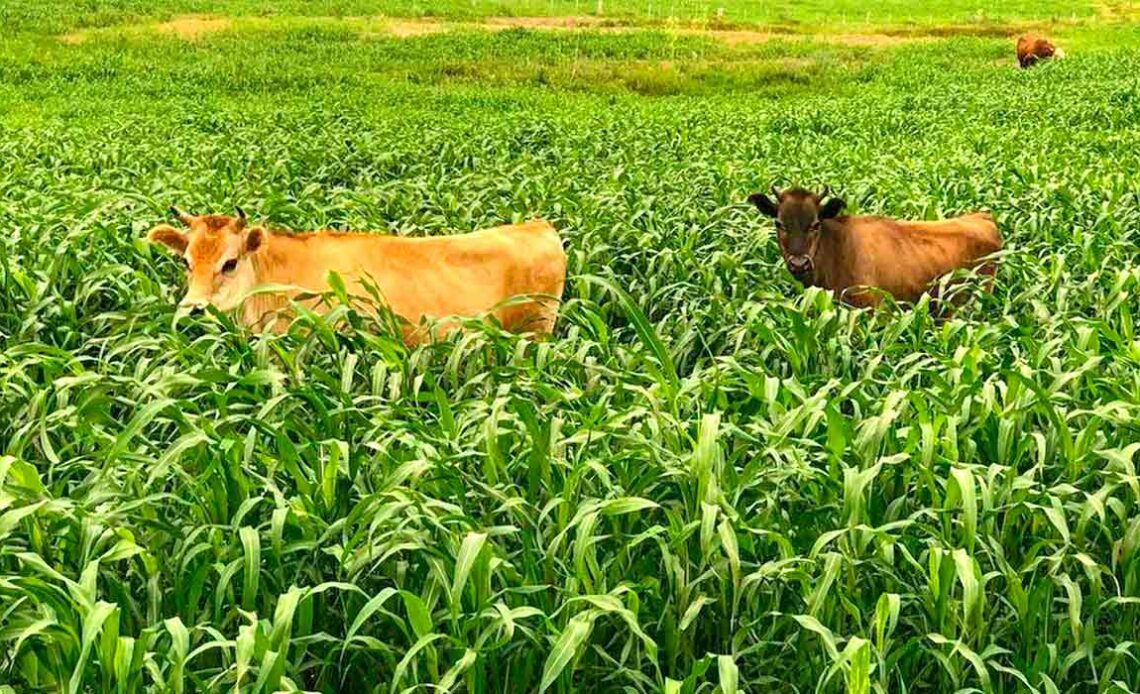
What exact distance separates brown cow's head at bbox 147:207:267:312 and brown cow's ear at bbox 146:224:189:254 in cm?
13

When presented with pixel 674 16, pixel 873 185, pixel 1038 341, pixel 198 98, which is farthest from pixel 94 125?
pixel 674 16

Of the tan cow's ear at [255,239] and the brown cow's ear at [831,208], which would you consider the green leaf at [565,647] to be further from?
the brown cow's ear at [831,208]

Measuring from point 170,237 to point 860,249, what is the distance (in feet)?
14.8

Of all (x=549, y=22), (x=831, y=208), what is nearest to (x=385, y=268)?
(x=831, y=208)

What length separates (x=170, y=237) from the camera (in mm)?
7504

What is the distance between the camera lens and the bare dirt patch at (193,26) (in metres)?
38.7

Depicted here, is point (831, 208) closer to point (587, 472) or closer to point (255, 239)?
point (255, 239)

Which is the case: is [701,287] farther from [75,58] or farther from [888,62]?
[888,62]

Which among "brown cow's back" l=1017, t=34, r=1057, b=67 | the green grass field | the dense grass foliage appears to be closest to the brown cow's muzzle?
the green grass field

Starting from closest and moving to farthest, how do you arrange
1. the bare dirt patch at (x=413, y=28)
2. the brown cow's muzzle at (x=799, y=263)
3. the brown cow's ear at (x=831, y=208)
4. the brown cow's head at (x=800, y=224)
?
the brown cow's muzzle at (x=799, y=263) → the brown cow's head at (x=800, y=224) → the brown cow's ear at (x=831, y=208) → the bare dirt patch at (x=413, y=28)

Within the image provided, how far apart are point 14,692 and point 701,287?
5.49 metres

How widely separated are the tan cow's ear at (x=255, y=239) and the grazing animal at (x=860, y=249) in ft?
11.1

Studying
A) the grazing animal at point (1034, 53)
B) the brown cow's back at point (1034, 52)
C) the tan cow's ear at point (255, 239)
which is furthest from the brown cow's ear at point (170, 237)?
the brown cow's back at point (1034, 52)

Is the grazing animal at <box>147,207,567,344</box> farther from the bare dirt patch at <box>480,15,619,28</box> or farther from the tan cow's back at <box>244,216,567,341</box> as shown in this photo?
the bare dirt patch at <box>480,15,619,28</box>
